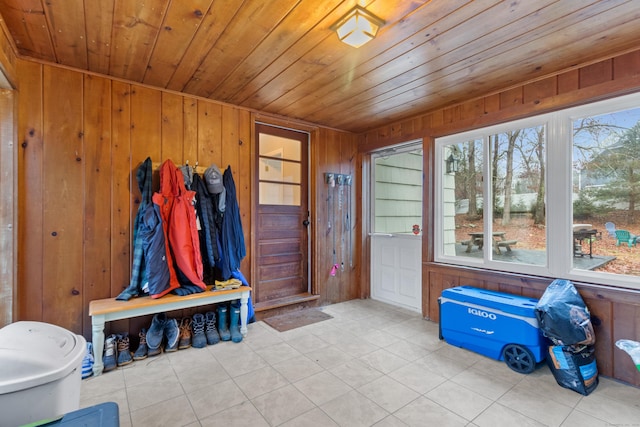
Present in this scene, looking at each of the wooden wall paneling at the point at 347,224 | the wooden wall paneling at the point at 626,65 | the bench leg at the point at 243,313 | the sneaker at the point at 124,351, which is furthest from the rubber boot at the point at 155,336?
the wooden wall paneling at the point at 626,65

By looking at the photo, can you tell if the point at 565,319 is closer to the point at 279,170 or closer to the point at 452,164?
the point at 452,164

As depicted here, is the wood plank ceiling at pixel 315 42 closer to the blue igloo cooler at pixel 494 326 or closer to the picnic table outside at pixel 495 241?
the picnic table outside at pixel 495 241

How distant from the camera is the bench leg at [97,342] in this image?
7.04 feet

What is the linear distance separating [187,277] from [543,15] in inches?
118

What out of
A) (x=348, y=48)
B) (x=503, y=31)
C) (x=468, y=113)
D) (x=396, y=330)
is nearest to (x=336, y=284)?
(x=396, y=330)

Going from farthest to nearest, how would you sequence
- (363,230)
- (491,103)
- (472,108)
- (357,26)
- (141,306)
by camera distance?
(363,230) → (472,108) → (491,103) → (141,306) → (357,26)

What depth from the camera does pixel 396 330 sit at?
9.82 feet

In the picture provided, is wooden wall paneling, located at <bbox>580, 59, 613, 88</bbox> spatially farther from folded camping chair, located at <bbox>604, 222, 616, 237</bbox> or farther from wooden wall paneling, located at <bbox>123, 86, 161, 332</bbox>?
wooden wall paneling, located at <bbox>123, 86, 161, 332</bbox>

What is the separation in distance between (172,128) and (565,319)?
3337 millimetres

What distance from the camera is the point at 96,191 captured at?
2.45 metres

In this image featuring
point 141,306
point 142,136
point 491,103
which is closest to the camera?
point 141,306

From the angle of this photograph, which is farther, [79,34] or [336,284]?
[336,284]

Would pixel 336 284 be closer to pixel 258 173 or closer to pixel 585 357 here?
pixel 258 173

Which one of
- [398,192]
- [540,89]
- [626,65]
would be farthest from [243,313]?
[626,65]
